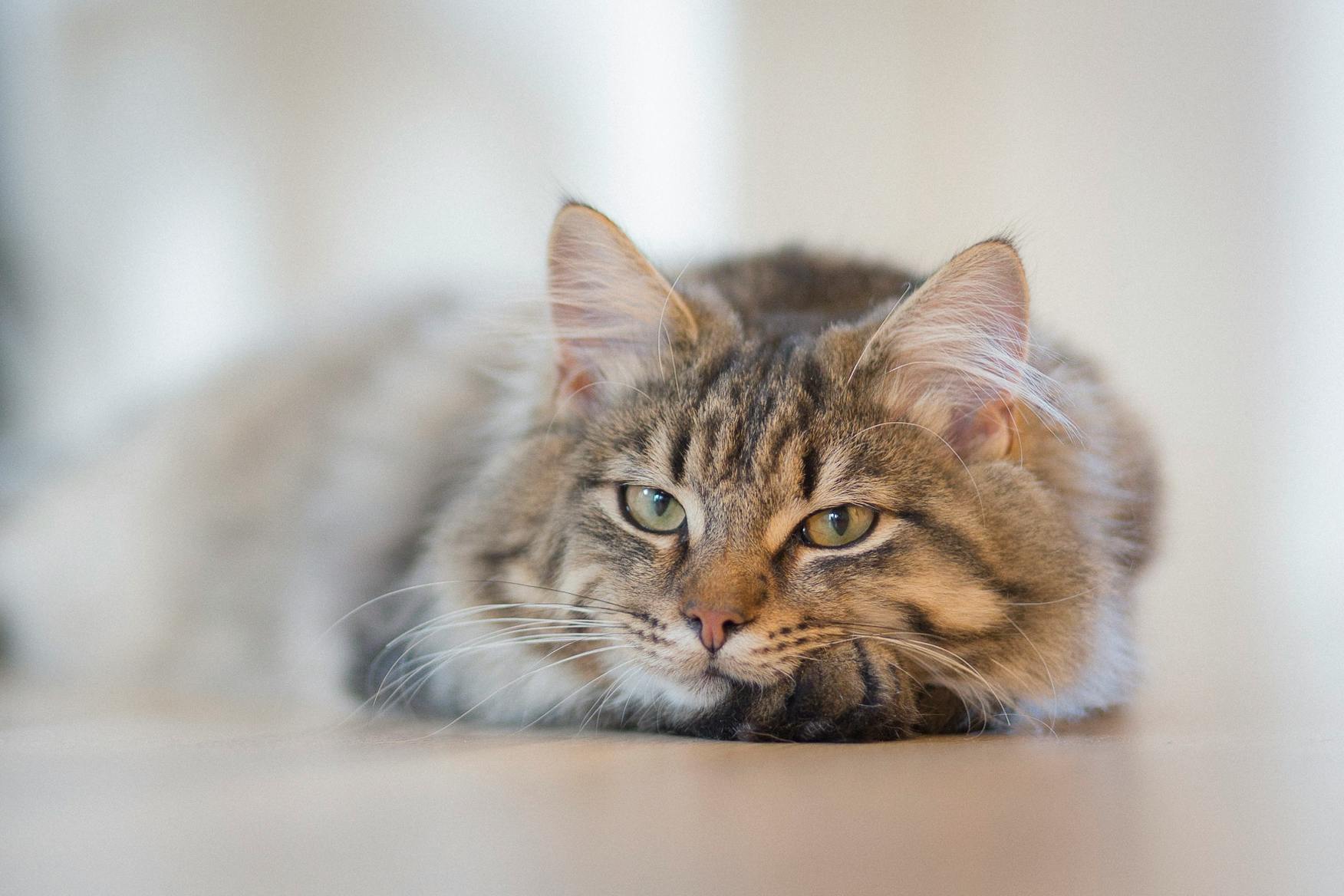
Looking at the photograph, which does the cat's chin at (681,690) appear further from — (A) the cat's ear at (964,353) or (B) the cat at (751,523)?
(A) the cat's ear at (964,353)

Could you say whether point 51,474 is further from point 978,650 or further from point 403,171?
point 978,650

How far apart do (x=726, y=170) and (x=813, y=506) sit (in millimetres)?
2181

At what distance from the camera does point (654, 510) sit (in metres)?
1.27

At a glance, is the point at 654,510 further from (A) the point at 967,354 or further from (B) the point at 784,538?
(A) the point at 967,354

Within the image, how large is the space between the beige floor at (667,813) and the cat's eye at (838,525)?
8.6 inches

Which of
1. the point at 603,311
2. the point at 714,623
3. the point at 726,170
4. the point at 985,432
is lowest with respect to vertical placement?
the point at 714,623

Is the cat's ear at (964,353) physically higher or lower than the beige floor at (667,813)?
higher

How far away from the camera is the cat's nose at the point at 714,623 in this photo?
111cm

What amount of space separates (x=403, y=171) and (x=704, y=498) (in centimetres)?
218

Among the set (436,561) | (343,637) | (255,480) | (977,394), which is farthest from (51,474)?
(977,394)

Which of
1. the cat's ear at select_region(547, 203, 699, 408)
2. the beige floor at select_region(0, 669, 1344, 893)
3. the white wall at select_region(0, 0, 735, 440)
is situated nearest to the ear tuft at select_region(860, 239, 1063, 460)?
the cat's ear at select_region(547, 203, 699, 408)

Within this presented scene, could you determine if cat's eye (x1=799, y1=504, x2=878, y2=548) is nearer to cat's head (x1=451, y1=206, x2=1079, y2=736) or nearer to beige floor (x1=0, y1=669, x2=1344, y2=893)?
cat's head (x1=451, y1=206, x2=1079, y2=736)

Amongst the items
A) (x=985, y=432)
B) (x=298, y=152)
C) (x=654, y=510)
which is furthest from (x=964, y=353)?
(x=298, y=152)

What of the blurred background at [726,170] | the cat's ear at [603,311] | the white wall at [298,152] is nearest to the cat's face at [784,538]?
the cat's ear at [603,311]
